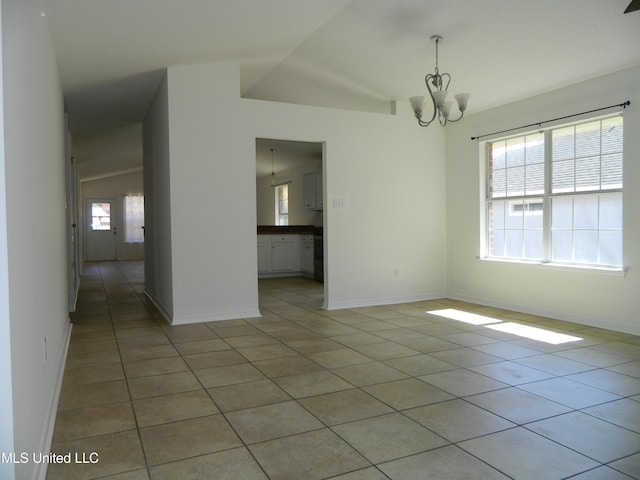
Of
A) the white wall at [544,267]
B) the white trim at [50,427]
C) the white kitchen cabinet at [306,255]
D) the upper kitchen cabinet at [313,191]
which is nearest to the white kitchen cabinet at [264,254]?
the white kitchen cabinet at [306,255]

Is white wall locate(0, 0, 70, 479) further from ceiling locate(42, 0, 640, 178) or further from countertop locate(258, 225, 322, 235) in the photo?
countertop locate(258, 225, 322, 235)

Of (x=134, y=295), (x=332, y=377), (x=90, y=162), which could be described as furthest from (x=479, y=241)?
(x=90, y=162)

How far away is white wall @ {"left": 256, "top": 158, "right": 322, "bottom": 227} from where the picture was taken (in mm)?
9828

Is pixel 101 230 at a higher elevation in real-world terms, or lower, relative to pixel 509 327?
higher

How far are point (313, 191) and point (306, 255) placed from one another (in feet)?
4.51

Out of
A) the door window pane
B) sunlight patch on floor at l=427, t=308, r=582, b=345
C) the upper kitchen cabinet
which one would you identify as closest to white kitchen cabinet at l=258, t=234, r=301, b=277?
the upper kitchen cabinet

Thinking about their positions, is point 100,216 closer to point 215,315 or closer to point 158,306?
point 158,306

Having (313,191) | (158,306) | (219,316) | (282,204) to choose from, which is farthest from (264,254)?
(219,316)

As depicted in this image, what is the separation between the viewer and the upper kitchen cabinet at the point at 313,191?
30.0 ft

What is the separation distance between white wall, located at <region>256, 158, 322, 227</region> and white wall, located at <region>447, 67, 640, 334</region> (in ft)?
12.3

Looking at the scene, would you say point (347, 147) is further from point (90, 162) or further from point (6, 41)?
point (90, 162)

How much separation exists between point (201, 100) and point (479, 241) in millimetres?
3737

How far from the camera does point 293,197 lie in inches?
424

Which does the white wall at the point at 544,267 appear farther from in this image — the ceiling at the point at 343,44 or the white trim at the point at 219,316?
the white trim at the point at 219,316
